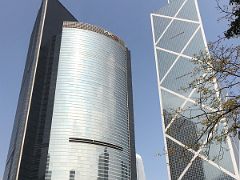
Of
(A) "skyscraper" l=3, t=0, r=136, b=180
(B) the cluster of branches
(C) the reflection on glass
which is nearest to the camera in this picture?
(B) the cluster of branches

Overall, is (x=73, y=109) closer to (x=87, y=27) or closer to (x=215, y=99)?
(x=87, y=27)

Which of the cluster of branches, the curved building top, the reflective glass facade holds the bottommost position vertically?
the cluster of branches

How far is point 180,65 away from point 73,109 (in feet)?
158

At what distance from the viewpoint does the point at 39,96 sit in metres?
139

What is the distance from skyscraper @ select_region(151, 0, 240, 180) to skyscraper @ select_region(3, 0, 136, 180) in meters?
26.1

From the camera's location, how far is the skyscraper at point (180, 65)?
114163mm

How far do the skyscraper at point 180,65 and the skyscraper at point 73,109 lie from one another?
85.6 feet

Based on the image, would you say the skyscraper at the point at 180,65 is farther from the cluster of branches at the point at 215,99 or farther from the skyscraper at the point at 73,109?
the cluster of branches at the point at 215,99

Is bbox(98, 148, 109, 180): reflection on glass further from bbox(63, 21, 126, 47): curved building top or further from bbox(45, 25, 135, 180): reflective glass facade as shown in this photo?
bbox(63, 21, 126, 47): curved building top

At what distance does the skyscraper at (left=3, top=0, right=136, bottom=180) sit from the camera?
126562 millimetres

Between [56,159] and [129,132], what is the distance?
43.2m

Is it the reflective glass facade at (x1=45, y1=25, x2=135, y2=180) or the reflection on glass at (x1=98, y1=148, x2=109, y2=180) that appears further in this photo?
the reflection on glass at (x1=98, y1=148, x2=109, y2=180)

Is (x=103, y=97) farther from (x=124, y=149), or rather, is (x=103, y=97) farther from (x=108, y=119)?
(x=124, y=149)

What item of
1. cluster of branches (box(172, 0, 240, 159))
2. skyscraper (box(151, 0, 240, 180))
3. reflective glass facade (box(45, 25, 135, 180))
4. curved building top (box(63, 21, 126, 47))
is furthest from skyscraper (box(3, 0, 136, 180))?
cluster of branches (box(172, 0, 240, 159))
